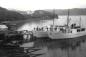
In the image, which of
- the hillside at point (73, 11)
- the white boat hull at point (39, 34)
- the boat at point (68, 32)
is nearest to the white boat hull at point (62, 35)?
the boat at point (68, 32)

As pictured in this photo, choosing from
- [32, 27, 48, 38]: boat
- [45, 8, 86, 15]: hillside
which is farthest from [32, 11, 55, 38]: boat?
[45, 8, 86, 15]: hillside

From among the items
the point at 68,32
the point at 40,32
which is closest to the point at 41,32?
the point at 40,32

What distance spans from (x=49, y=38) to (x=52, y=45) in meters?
0.16

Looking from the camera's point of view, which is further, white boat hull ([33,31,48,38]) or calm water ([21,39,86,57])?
white boat hull ([33,31,48,38])

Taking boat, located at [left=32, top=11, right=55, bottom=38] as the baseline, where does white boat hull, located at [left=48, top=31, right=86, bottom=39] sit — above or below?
below

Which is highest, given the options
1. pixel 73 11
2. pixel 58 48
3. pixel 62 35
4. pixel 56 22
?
pixel 73 11

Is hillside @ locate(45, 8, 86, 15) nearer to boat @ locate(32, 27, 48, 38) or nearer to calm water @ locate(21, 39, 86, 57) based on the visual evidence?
boat @ locate(32, 27, 48, 38)

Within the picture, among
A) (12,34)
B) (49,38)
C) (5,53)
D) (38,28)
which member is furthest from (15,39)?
(49,38)

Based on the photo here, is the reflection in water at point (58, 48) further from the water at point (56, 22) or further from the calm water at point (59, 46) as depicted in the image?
the water at point (56, 22)

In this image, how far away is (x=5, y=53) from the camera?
2184 millimetres

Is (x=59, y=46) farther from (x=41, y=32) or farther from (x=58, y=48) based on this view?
(x=41, y=32)

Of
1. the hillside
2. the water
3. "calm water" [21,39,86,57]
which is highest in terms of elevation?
the hillside

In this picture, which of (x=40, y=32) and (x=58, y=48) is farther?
(x=40, y=32)

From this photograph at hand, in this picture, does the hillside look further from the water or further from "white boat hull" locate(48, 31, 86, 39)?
"white boat hull" locate(48, 31, 86, 39)
